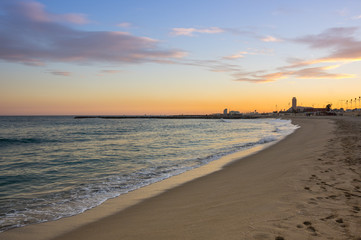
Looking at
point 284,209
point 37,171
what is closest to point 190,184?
point 284,209

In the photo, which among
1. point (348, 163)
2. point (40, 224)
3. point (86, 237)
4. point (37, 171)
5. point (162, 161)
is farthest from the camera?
point (162, 161)

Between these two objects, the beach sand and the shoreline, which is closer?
the beach sand

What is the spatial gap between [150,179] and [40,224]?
16.3 feet

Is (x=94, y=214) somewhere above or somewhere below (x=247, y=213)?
below

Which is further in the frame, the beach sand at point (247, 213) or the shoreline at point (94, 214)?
the shoreline at point (94, 214)

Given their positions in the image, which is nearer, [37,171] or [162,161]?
[37,171]

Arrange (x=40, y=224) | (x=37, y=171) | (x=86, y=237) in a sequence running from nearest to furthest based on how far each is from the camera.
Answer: (x=86, y=237) → (x=40, y=224) → (x=37, y=171)

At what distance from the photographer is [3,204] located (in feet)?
23.8

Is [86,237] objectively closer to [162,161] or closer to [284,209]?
[284,209]

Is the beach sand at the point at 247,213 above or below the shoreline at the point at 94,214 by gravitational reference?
above

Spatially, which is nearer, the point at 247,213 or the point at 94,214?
the point at 247,213

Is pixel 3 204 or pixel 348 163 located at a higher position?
pixel 348 163

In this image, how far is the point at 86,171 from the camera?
11.9m

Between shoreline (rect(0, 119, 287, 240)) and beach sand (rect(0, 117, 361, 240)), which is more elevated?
beach sand (rect(0, 117, 361, 240))
